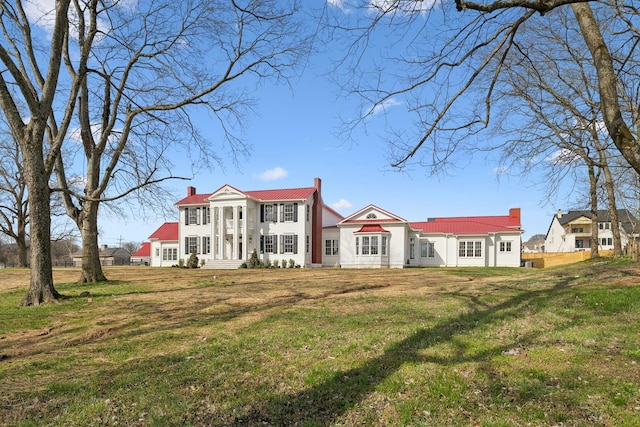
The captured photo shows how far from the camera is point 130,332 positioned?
764 centimetres

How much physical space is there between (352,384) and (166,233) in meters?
39.8

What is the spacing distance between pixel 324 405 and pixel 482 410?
1.57 metres

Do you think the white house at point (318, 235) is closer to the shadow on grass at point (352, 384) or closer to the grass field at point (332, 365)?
the grass field at point (332, 365)

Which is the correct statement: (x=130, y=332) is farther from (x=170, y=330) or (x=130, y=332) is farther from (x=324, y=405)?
(x=324, y=405)

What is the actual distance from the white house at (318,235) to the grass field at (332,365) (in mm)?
23777

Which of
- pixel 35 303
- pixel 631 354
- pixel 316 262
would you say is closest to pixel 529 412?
pixel 631 354

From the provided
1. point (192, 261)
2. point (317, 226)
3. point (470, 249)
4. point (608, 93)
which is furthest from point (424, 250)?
point (608, 93)

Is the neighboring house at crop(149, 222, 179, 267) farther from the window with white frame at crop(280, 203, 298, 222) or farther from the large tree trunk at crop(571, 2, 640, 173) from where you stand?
the large tree trunk at crop(571, 2, 640, 173)

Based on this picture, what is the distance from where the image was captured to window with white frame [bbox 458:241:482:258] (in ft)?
114

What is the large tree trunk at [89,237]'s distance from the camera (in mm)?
16328

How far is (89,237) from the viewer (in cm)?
1634

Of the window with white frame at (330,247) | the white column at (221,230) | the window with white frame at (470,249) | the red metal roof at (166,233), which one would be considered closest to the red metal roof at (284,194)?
the white column at (221,230)

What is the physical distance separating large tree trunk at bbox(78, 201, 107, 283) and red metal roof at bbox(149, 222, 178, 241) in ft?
78.1

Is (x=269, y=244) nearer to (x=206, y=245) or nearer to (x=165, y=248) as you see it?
(x=206, y=245)
